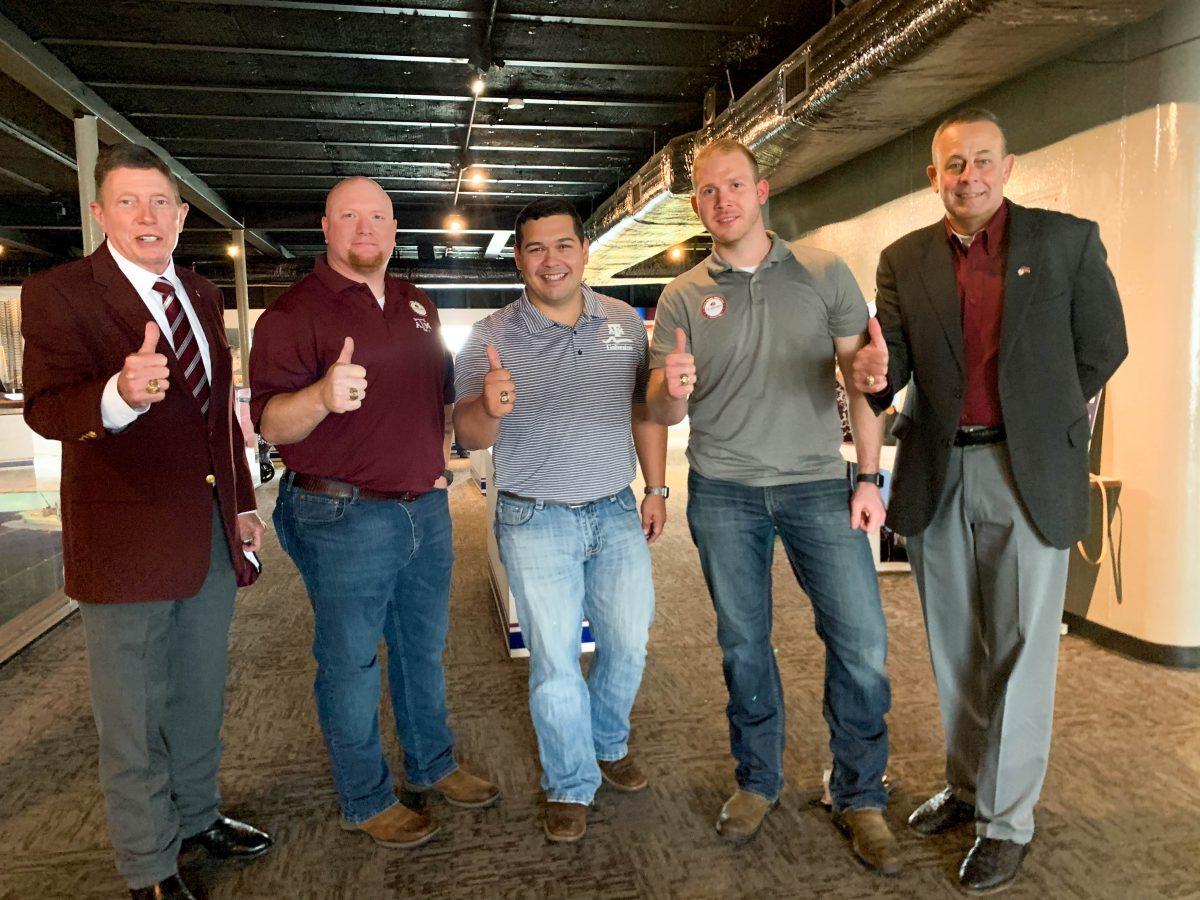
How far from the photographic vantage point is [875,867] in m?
1.86

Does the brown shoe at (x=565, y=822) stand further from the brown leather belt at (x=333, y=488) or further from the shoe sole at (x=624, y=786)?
the brown leather belt at (x=333, y=488)

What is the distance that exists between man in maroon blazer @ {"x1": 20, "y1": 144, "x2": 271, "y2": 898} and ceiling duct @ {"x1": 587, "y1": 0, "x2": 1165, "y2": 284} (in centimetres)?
257

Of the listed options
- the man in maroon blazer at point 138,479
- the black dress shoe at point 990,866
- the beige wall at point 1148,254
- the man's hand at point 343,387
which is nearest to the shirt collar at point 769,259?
the man's hand at point 343,387

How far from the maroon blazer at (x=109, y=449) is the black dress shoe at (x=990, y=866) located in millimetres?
1839

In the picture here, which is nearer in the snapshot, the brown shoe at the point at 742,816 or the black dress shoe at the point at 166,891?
the black dress shoe at the point at 166,891

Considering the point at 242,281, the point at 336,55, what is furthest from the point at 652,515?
the point at 242,281

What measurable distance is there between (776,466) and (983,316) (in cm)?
58

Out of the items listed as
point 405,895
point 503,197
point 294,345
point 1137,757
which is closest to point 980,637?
point 1137,757

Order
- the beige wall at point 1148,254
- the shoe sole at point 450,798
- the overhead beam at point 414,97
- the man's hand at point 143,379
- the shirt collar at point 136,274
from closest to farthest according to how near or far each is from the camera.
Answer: the man's hand at point 143,379 → the shirt collar at point 136,274 → the shoe sole at point 450,798 → the beige wall at point 1148,254 → the overhead beam at point 414,97

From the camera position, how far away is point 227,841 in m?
1.98

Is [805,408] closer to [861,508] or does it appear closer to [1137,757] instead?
[861,508]

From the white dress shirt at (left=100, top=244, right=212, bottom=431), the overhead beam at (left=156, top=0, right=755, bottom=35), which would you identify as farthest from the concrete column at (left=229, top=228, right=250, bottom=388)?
the white dress shirt at (left=100, top=244, right=212, bottom=431)

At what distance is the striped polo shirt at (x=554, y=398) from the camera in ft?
6.59

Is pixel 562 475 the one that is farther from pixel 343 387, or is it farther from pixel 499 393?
pixel 343 387
